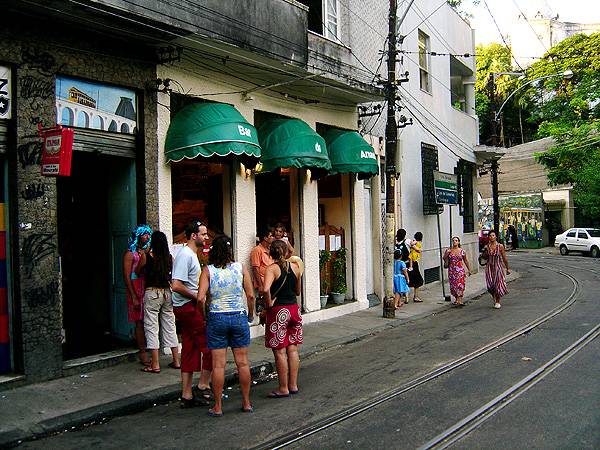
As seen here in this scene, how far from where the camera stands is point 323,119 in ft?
46.6

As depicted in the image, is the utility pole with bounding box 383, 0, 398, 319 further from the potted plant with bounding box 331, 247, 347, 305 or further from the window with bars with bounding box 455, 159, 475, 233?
the window with bars with bounding box 455, 159, 475, 233

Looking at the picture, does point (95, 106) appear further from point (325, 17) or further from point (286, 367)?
point (325, 17)

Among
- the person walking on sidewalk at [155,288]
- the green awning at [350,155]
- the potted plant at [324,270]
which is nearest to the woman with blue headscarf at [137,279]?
the person walking on sidewalk at [155,288]

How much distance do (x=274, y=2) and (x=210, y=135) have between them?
3515 millimetres

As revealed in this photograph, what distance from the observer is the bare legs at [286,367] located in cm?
714

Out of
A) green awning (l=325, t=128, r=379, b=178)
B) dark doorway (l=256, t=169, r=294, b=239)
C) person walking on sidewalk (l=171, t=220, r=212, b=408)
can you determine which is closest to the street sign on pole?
green awning (l=325, t=128, r=379, b=178)

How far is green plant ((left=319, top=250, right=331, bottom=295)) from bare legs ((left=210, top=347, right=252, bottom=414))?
757cm

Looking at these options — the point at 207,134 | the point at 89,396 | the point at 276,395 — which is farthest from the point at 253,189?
the point at 89,396

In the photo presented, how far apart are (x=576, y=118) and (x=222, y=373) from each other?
3683 cm

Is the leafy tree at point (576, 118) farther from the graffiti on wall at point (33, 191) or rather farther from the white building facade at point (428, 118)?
the graffiti on wall at point (33, 191)

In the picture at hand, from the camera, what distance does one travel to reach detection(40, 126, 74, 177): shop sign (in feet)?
24.5

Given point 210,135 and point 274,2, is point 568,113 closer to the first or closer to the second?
point 274,2

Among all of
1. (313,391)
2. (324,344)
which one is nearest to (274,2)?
(324,344)

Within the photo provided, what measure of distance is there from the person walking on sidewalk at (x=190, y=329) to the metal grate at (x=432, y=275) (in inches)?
531
